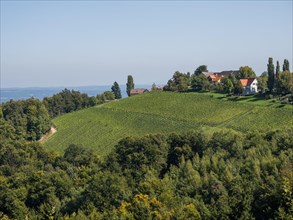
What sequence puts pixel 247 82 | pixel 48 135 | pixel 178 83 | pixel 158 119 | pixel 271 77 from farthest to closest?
pixel 178 83 → pixel 247 82 → pixel 48 135 → pixel 271 77 → pixel 158 119

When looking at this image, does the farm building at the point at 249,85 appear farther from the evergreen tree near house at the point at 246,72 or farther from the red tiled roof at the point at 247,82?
the evergreen tree near house at the point at 246,72

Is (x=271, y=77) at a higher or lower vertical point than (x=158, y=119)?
higher

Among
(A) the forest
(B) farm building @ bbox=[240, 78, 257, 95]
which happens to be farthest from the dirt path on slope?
(B) farm building @ bbox=[240, 78, 257, 95]

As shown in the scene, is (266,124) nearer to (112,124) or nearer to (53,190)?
(112,124)

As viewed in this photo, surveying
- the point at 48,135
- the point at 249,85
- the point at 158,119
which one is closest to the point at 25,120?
the point at 48,135

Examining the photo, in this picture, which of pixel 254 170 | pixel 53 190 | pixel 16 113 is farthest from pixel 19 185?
pixel 16 113

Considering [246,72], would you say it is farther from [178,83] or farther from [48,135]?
[48,135]

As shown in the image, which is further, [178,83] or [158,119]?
[178,83]

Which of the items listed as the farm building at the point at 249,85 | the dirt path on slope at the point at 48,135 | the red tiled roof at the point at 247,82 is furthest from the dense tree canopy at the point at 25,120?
the red tiled roof at the point at 247,82
